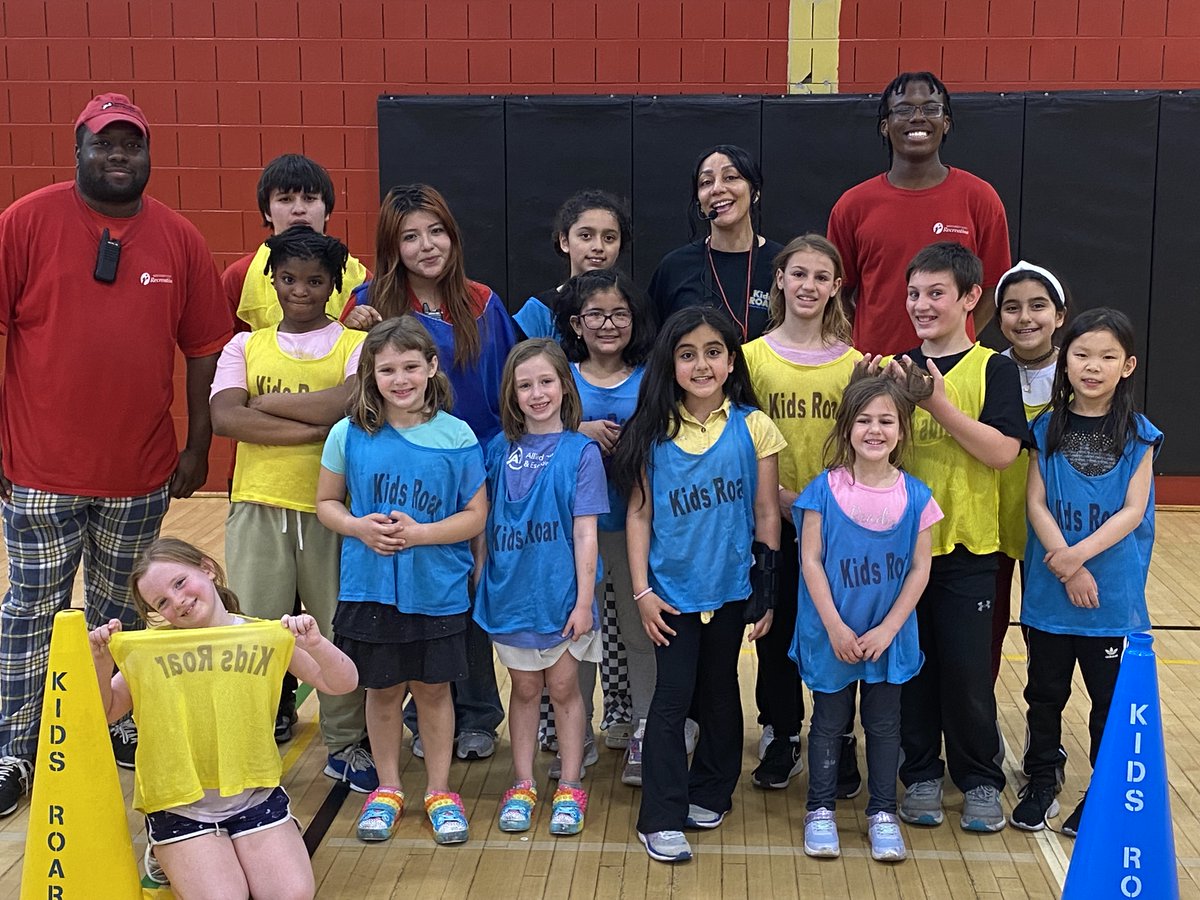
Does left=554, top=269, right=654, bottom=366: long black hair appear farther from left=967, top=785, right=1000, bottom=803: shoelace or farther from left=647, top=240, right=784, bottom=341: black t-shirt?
left=967, top=785, right=1000, bottom=803: shoelace

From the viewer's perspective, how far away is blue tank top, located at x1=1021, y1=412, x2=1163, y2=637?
3012 mm

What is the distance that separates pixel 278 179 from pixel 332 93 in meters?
3.52

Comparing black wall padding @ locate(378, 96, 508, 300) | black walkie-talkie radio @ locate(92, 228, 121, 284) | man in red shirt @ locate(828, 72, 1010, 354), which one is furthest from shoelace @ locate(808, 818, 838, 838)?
black wall padding @ locate(378, 96, 508, 300)

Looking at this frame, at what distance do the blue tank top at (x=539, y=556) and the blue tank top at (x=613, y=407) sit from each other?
7.7 inches

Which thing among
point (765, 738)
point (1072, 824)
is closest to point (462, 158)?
point (765, 738)

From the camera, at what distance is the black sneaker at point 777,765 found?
11.2 ft

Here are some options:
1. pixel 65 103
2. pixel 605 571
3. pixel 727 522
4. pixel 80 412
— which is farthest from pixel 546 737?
pixel 65 103

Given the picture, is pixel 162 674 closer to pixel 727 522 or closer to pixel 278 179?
pixel 727 522

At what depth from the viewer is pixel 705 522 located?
3014mm

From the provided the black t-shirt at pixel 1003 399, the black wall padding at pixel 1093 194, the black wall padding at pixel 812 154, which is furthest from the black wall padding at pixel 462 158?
the black t-shirt at pixel 1003 399

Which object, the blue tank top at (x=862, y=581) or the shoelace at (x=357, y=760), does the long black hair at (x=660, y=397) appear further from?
the shoelace at (x=357, y=760)

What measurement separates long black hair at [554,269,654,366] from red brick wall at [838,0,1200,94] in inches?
171

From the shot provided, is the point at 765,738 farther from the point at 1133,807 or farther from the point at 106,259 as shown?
the point at 106,259

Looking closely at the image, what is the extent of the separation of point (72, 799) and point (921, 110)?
310 centimetres
